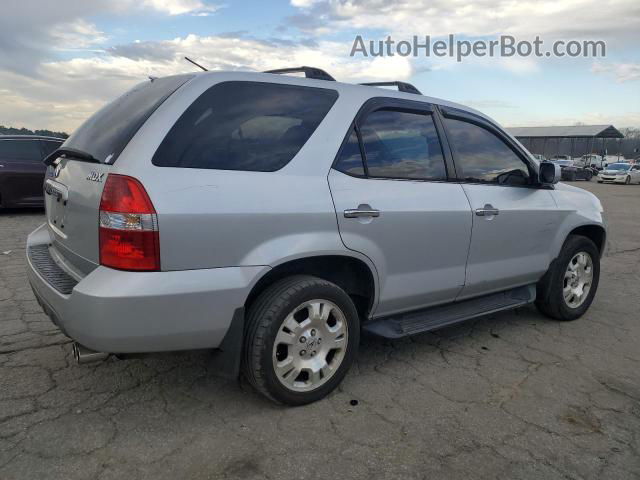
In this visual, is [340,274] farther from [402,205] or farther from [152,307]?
[152,307]

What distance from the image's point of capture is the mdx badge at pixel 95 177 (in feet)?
7.79

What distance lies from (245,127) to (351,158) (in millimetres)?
647

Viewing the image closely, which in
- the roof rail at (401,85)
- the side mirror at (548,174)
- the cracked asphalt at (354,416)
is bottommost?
the cracked asphalt at (354,416)

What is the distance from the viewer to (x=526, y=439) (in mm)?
2611

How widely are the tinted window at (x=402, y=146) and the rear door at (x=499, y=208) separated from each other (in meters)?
0.19

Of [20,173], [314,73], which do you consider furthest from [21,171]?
[314,73]

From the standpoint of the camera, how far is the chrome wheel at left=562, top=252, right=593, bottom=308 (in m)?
4.44

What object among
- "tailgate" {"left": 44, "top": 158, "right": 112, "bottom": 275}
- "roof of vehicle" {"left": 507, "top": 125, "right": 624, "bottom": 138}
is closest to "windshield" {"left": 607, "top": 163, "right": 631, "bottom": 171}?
"roof of vehicle" {"left": 507, "top": 125, "right": 624, "bottom": 138}

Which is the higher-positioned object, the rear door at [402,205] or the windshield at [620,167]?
the windshield at [620,167]

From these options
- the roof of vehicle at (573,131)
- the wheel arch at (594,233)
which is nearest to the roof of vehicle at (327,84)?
the wheel arch at (594,233)

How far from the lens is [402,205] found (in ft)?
10.0

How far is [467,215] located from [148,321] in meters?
2.13

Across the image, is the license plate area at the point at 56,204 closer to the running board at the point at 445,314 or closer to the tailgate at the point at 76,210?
the tailgate at the point at 76,210

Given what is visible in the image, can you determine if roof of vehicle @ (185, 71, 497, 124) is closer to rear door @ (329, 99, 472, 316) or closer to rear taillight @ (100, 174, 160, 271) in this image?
rear door @ (329, 99, 472, 316)
